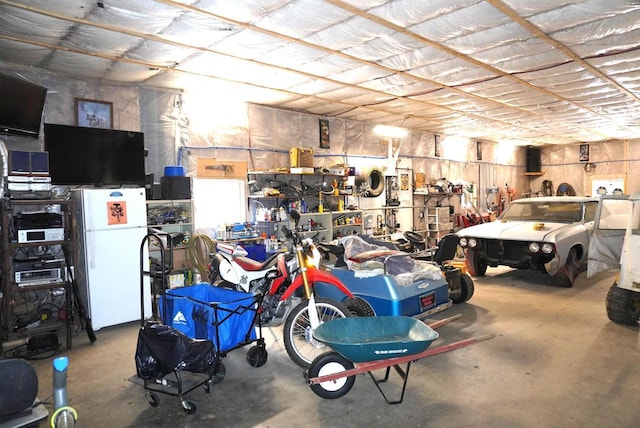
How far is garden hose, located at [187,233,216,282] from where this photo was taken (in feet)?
18.6

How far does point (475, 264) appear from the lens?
23.0ft

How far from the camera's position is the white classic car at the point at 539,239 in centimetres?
591

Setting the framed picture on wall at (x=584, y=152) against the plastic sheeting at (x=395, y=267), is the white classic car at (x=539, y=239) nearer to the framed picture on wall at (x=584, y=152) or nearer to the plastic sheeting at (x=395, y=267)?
the plastic sheeting at (x=395, y=267)

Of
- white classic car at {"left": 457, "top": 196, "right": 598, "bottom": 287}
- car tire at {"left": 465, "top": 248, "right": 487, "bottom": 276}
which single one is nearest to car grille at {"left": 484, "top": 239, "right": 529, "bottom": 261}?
white classic car at {"left": 457, "top": 196, "right": 598, "bottom": 287}

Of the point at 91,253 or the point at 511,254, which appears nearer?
the point at 91,253

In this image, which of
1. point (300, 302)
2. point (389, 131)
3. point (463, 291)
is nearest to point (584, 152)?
point (389, 131)

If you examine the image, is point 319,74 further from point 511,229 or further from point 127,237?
point 511,229

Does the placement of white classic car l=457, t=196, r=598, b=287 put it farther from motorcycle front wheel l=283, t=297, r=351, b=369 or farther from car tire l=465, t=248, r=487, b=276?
motorcycle front wheel l=283, t=297, r=351, b=369

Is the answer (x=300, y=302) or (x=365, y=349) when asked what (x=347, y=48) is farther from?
(x=365, y=349)

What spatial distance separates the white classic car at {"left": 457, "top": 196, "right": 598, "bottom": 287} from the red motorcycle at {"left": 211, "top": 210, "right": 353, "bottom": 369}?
142 inches

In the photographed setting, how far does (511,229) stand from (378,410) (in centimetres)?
469

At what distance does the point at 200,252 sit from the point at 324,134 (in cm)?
348

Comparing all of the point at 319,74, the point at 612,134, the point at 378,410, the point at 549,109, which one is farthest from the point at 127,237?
the point at 612,134

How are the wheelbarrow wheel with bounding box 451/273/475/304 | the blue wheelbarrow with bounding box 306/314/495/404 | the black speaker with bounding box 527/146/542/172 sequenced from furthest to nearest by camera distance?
the black speaker with bounding box 527/146/542/172
the wheelbarrow wheel with bounding box 451/273/475/304
the blue wheelbarrow with bounding box 306/314/495/404
